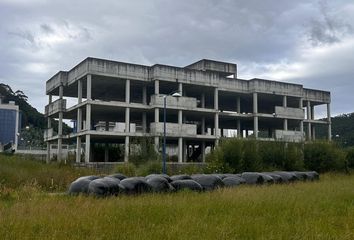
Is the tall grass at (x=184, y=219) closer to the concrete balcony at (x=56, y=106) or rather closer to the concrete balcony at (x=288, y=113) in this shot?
the concrete balcony at (x=56, y=106)

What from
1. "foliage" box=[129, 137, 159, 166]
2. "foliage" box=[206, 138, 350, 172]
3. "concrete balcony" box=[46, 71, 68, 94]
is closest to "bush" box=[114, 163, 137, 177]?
"foliage" box=[206, 138, 350, 172]

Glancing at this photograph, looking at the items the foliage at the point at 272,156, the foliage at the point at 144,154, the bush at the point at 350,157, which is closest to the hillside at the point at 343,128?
the bush at the point at 350,157

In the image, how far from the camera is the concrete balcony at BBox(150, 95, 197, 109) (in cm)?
4544

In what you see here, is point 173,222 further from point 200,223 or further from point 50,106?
point 50,106

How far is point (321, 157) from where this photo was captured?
38.2m

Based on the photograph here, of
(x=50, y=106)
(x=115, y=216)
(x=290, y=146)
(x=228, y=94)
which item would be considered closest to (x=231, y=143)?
(x=290, y=146)

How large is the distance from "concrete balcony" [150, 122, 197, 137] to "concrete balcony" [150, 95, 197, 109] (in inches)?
77.5

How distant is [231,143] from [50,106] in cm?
2928

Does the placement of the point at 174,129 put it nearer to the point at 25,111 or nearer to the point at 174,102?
the point at 174,102

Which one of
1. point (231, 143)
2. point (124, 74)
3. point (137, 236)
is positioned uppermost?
point (124, 74)

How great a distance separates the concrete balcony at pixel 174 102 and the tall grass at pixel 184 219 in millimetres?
32607

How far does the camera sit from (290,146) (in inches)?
1414

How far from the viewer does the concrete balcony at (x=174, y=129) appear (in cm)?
4481

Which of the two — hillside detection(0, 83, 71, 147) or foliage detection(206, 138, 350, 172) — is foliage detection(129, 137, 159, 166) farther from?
hillside detection(0, 83, 71, 147)
